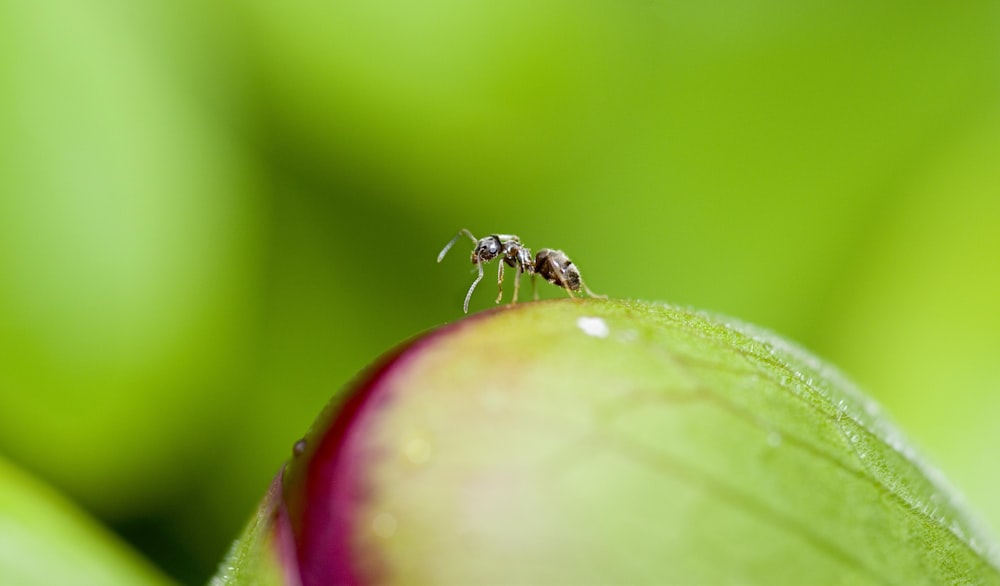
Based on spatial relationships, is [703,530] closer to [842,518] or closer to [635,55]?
[842,518]

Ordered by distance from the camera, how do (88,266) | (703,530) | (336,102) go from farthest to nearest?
1. (336,102)
2. (88,266)
3. (703,530)

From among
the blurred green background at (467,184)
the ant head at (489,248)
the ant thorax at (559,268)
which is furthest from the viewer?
the blurred green background at (467,184)

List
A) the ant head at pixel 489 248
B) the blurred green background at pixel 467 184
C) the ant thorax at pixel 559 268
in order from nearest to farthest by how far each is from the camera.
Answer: the ant thorax at pixel 559 268, the ant head at pixel 489 248, the blurred green background at pixel 467 184

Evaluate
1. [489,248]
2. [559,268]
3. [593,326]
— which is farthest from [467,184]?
[593,326]

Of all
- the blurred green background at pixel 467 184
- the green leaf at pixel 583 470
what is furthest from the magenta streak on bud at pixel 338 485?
the blurred green background at pixel 467 184

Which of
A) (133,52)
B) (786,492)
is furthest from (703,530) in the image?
(133,52)

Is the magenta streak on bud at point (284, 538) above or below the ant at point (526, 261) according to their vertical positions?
below

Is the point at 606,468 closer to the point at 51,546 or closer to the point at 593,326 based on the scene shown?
the point at 593,326

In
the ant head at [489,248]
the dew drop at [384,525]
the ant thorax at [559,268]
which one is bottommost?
the dew drop at [384,525]

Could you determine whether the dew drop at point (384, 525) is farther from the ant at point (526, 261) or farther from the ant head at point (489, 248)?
the ant head at point (489, 248)
